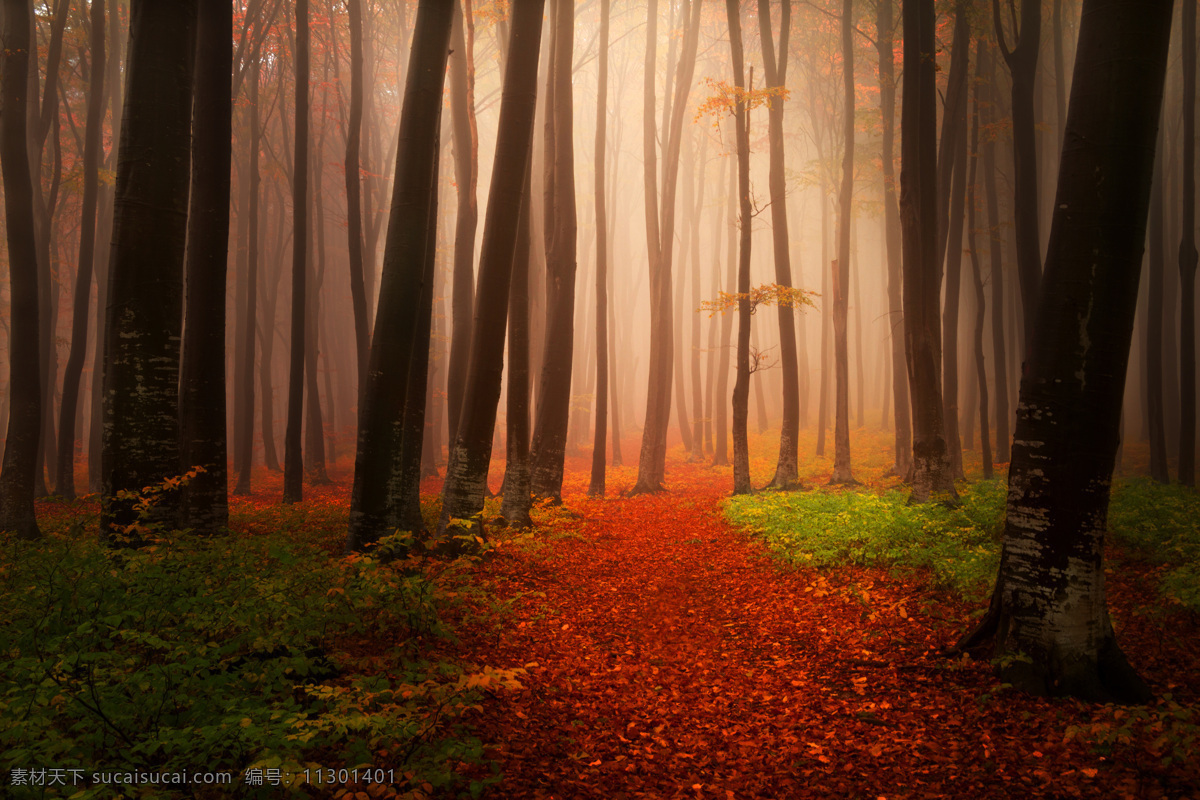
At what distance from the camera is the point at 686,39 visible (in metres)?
17.6

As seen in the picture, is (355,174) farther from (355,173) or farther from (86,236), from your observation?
(86,236)

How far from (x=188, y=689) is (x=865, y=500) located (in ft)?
32.5

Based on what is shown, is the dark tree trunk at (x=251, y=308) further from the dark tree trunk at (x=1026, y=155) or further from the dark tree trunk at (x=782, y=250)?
the dark tree trunk at (x=1026, y=155)

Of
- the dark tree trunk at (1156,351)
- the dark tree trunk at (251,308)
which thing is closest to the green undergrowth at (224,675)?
the dark tree trunk at (251,308)

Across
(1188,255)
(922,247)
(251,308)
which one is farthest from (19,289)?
(1188,255)

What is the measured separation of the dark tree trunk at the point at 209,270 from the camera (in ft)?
25.7

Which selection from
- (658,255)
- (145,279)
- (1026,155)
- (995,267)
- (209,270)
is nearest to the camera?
(145,279)

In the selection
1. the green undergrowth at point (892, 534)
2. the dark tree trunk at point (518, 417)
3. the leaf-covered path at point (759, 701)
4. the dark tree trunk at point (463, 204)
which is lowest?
the leaf-covered path at point (759, 701)

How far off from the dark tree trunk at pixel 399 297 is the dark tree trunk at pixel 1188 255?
15.7 metres

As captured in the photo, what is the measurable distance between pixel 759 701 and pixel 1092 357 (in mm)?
3511

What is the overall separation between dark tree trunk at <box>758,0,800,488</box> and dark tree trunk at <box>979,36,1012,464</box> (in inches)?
202

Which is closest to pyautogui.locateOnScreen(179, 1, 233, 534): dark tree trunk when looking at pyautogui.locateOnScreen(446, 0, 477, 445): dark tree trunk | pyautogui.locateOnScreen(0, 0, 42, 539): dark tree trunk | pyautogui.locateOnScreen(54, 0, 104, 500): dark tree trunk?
pyautogui.locateOnScreen(0, 0, 42, 539): dark tree trunk

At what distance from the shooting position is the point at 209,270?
8031 millimetres

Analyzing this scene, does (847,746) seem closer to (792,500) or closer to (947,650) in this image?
(947,650)
